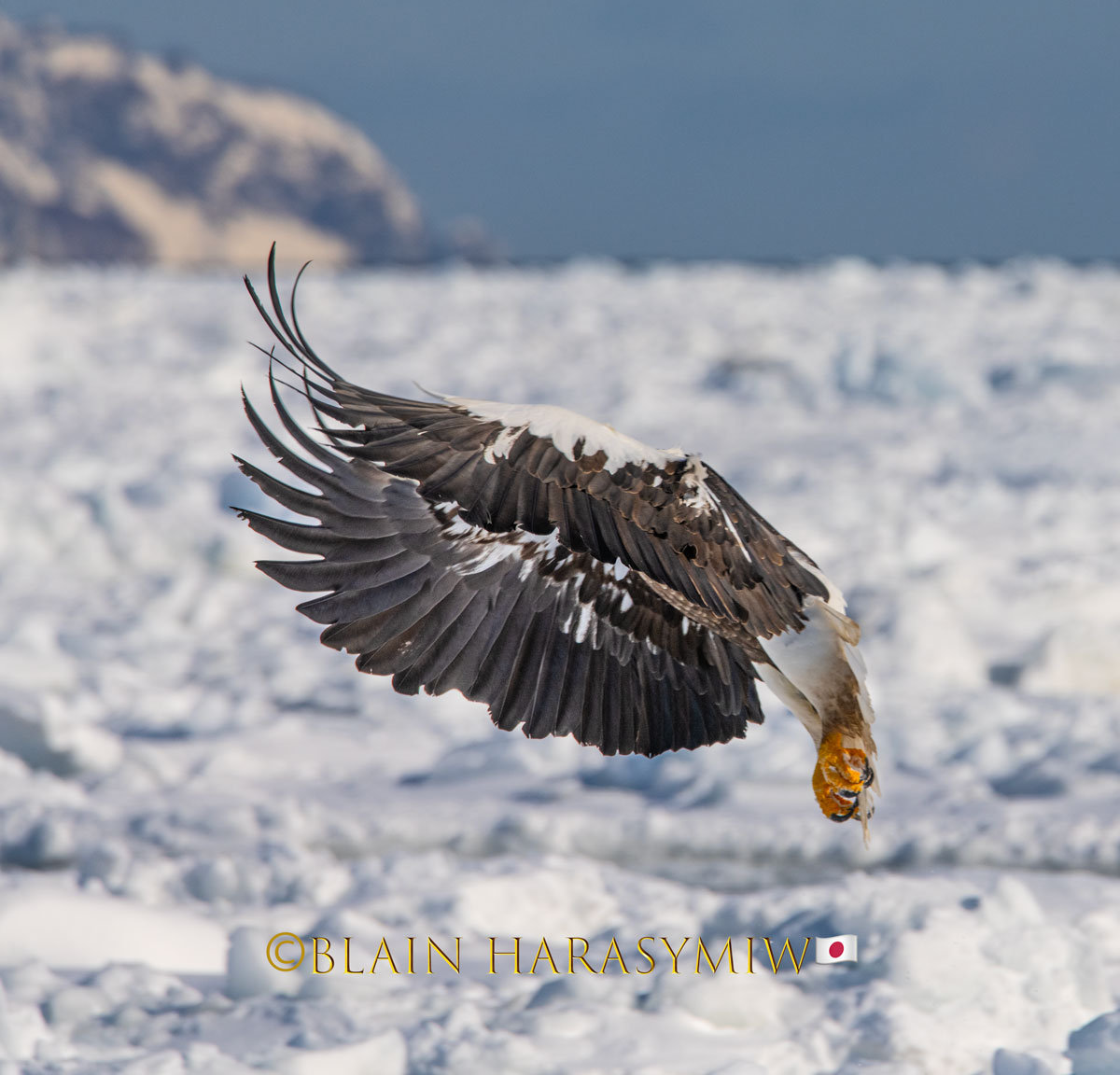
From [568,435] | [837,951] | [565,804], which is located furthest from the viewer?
[565,804]

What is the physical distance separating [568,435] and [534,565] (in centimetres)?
57

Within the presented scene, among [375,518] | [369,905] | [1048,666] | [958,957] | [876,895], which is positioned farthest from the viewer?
[1048,666]

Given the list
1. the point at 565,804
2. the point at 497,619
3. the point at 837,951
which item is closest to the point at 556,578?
the point at 497,619

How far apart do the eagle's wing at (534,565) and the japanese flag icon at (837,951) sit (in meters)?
0.60

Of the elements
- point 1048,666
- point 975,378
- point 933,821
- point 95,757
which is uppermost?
point 975,378

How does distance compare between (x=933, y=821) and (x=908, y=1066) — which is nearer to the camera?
(x=908, y=1066)

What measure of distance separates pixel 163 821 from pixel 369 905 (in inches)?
40.2

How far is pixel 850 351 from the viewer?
1148 centimetres

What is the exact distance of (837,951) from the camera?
3.40 meters

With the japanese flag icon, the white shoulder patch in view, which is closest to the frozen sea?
the japanese flag icon

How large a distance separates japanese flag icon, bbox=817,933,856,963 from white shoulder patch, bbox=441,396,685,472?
1504 mm

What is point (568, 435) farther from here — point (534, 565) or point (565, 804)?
point (565, 804)

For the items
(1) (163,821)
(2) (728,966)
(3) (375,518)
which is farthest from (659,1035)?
(1) (163,821)

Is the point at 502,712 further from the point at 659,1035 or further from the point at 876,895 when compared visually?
the point at 876,895
